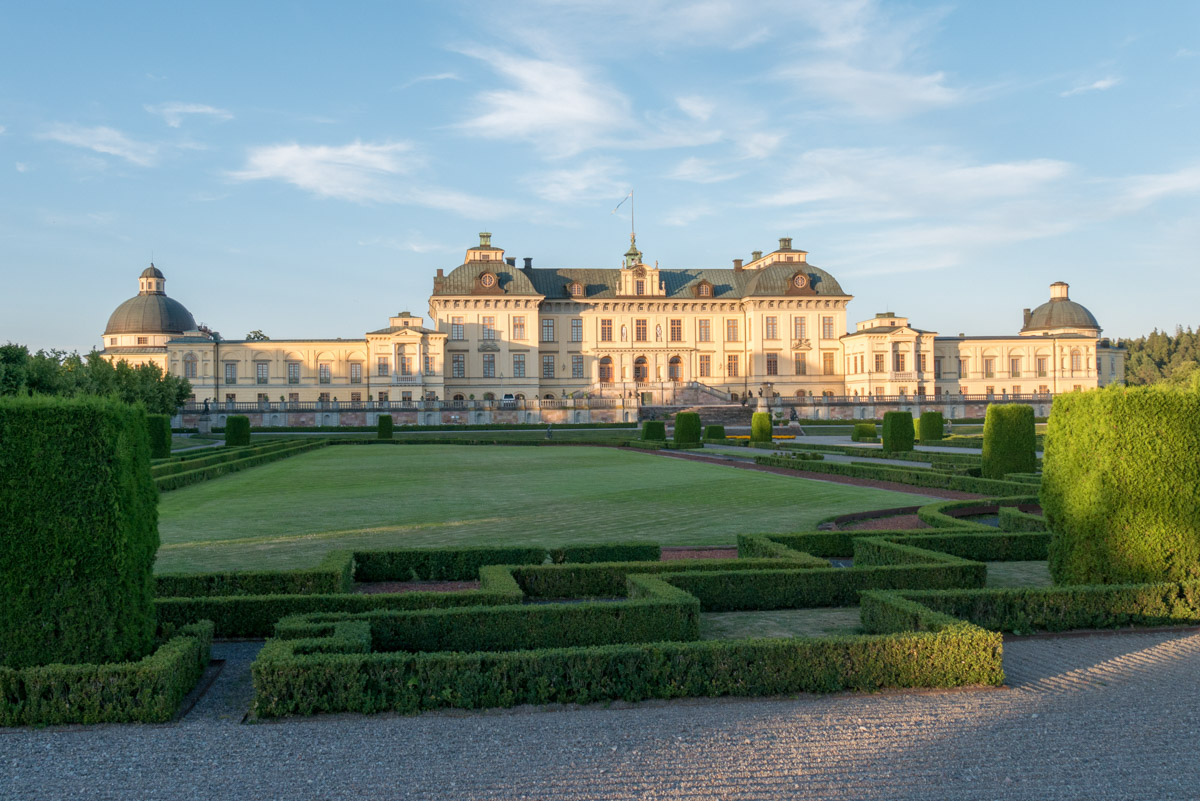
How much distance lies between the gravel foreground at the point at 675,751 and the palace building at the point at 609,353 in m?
48.8

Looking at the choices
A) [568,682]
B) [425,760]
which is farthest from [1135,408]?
[425,760]

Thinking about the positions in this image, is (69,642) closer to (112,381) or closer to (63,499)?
(63,499)

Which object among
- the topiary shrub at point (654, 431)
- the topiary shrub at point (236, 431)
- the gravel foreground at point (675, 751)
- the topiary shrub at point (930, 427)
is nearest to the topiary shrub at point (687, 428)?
the topiary shrub at point (654, 431)

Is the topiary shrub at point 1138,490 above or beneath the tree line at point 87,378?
beneath

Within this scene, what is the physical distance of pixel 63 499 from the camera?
5.17 m

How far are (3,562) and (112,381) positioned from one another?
122 feet

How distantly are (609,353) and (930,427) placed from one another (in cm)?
3217

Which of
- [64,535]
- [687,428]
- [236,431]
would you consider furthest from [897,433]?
[236,431]

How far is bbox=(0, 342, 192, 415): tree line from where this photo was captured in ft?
78.1

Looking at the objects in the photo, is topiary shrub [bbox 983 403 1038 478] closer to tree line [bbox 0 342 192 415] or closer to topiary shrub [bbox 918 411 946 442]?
topiary shrub [bbox 918 411 946 442]

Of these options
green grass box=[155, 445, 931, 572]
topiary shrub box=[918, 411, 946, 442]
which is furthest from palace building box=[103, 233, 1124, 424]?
green grass box=[155, 445, 931, 572]

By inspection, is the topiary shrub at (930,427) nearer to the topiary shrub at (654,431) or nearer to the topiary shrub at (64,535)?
the topiary shrub at (654,431)

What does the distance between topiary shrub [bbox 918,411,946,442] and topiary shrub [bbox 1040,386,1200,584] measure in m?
26.8

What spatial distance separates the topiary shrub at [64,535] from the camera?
16.8 feet
